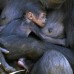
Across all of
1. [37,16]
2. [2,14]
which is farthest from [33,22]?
[2,14]

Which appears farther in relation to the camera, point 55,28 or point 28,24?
point 55,28

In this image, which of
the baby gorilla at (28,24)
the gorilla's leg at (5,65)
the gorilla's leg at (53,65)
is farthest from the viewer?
the baby gorilla at (28,24)

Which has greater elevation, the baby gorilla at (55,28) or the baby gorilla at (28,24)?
the baby gorilla at (28,24)

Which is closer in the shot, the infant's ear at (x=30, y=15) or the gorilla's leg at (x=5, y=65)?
the gorilla's leg at (x=5, y=65)

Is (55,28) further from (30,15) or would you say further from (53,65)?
(53,65)

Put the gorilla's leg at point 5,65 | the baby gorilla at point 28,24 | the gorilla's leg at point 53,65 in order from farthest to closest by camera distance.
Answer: the baby gorilla at point 28,24 < the gorilla's leg at point 5,65 < the gorilla's leg at point 53,65

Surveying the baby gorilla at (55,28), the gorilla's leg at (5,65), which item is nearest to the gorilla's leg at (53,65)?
the gorilla's leg at (5,65)

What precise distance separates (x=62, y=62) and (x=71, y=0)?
1.90ft

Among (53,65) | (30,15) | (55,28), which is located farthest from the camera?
(55,28)

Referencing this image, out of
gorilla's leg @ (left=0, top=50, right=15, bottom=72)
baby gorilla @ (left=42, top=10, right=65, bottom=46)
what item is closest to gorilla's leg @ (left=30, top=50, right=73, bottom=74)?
gorilla's leg @ (left=0, top=50, right=15, bottom=72)

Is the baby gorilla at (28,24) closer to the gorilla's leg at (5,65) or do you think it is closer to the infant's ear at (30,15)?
the infant's ear at (30,15)

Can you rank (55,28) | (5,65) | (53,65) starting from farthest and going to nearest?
1. (55,28)
2. (5,65)
3. (53,65)

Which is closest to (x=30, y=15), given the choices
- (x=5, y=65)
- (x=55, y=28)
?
(x=55, y=28)

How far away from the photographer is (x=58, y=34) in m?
3.22
